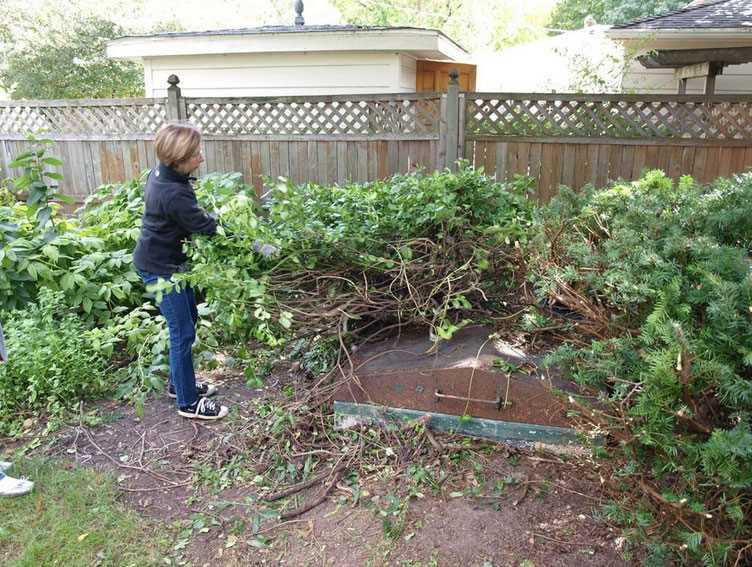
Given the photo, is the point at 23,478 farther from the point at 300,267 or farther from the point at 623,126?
the point at 623,126

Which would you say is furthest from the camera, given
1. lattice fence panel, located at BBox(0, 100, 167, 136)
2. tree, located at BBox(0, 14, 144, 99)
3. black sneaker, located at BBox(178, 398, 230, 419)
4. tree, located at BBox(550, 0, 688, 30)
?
tree, located at BBox(550, 0, 688, 30)

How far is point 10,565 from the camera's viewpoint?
8.76ft

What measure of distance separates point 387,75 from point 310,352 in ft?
21.8

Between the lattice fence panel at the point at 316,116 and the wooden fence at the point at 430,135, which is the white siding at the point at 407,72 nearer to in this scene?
the lattice fence panel at the point at 316,116

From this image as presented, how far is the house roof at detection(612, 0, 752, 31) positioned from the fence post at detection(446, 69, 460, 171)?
294cm

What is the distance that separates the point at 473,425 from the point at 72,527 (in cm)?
197

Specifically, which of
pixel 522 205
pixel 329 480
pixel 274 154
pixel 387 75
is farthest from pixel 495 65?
pixel 329 480

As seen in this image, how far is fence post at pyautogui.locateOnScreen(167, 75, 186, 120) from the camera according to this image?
831cm

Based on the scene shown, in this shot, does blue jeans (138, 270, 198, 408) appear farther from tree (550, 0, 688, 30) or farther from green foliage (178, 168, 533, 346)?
tree (550, 0, 688, 30)

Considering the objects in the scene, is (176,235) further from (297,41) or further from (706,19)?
(706,19)

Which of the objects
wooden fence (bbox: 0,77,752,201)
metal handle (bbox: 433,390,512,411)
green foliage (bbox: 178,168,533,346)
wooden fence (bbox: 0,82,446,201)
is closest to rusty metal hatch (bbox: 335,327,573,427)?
metal handle (bbox: 433,390,512,411)

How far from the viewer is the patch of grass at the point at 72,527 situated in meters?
2.70

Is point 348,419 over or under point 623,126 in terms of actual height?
under

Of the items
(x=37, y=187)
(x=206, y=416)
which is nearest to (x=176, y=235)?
(x=206, y=416)
